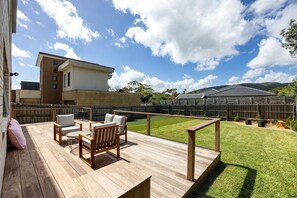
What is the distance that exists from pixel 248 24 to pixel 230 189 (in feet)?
34.3

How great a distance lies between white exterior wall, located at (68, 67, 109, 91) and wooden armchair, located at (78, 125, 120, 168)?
440 inches

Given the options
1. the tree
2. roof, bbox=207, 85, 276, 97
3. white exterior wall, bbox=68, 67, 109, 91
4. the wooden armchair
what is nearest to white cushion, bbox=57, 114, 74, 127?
the wooden armchair

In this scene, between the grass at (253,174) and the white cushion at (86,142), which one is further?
the white cushion at (86,142)

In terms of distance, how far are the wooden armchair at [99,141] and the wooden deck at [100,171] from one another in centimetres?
26

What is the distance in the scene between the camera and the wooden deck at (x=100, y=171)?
6.15 ft

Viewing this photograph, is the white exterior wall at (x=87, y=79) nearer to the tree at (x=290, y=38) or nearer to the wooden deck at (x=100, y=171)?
the wooden deck at (x=100, y=171)

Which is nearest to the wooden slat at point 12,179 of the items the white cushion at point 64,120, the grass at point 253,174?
the white cushion at point 64,120

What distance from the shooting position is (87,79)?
14031mm

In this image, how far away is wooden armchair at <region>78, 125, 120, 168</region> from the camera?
123 inches

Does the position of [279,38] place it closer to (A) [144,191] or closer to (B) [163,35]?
(B) [163,35]

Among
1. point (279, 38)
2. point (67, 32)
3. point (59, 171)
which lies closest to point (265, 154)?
point (59, 171)

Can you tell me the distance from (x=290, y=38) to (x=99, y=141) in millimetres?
15666

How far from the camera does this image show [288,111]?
1094 cm

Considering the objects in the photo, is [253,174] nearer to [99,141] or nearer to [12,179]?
[99,141]
